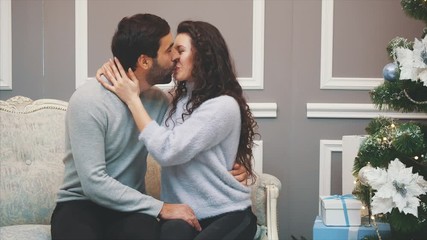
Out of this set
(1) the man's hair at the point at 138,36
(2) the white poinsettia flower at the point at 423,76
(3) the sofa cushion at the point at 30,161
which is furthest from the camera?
(3) the sofa cushion at the point at 30,161

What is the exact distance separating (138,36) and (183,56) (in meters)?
0.17

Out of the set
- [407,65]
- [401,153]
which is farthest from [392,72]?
[401,153]

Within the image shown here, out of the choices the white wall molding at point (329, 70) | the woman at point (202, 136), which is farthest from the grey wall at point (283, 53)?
the woman at point (202, 136)

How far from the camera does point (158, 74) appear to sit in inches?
79.3

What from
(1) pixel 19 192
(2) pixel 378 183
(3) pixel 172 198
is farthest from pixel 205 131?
(1) pixel 19 192

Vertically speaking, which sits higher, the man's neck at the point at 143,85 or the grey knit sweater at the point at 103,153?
the man's neck at the point at 143,85

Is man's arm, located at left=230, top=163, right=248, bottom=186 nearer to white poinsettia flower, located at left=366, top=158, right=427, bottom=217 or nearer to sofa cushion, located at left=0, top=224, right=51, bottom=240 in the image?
white poinsettia flower, located at left=366, top=158, right=427, bottom=217

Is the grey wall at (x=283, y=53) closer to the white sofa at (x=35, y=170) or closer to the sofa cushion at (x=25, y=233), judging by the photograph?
the white sofa at (x=35, y=170)

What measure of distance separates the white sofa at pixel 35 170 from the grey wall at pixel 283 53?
54 cm

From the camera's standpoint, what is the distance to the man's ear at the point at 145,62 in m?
1.97

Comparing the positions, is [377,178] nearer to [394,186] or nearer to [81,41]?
[394,186]

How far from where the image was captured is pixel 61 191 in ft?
6.52

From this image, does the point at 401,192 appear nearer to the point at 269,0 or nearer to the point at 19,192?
the point at 269,0

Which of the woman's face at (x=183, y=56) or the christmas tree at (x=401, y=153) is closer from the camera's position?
the woman's face at (x=183, y=56)
